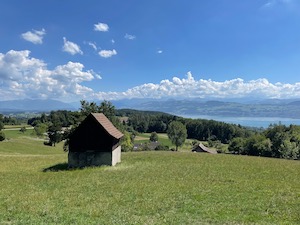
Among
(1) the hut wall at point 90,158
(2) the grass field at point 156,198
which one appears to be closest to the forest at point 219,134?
(1) the hut wall at point 90,158

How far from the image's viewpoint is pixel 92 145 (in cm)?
3772

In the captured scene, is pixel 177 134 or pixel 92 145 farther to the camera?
pixel 177 134

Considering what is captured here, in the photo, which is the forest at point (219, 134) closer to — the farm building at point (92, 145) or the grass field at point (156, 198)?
the farm building at point (92, 145)

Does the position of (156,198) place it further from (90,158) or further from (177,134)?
(177,134)

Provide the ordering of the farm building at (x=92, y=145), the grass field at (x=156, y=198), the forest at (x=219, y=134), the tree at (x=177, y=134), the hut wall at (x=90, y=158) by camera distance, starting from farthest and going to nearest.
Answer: the tree at (x=177, y=134) → the forest at (x=219, y=134) → the farm building at (x=92, y=145) → the hut wall at (x=90, y=158) → the grass field at (x=156, y=198)

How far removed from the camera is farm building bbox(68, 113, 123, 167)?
122 feet

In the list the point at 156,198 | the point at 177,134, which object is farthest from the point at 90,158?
the point at 177,134

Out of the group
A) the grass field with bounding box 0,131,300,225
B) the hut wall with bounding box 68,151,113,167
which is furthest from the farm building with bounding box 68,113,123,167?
the grass field with bounding box 0,131,300,225

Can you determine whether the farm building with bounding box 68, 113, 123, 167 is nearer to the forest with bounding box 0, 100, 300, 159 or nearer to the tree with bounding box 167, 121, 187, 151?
the forest with bounding box 0, 100, 300, 159

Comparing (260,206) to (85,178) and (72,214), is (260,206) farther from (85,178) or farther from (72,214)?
(85,178)

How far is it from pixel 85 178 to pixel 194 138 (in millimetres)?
166964

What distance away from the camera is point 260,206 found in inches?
616

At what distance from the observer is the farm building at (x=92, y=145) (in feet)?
122

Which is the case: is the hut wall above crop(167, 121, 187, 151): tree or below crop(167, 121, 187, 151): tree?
above
